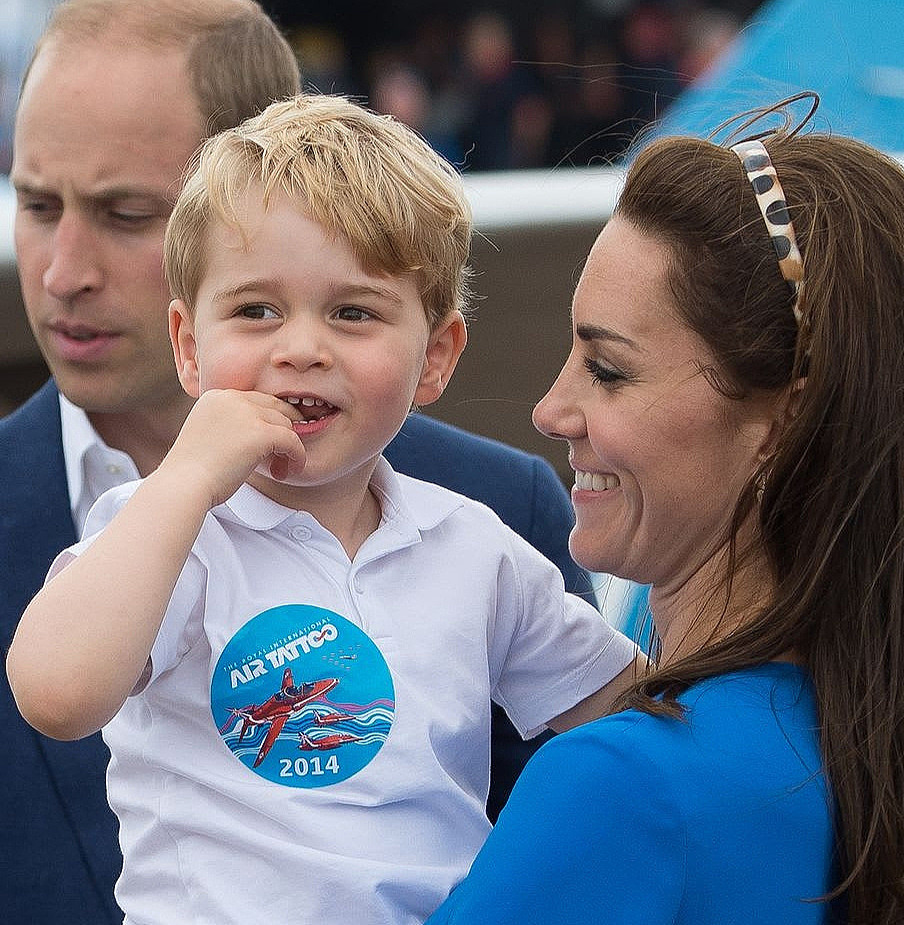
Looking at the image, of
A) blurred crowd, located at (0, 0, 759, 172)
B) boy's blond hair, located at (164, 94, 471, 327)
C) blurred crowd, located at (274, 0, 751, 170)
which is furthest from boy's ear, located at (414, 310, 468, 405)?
blurred crowd, located at (274, 0, 751, 170)

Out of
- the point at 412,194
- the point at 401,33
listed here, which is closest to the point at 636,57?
the point at 401,33

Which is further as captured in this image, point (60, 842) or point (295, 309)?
point (60, 842)

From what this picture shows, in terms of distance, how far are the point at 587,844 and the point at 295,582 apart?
0.48 metres

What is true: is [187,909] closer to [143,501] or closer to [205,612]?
[205,612]

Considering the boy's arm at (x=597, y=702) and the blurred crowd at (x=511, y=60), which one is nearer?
the boy's arm at (x=597, y=702)

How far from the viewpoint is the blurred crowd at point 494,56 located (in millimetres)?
11672

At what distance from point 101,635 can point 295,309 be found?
1.35ft

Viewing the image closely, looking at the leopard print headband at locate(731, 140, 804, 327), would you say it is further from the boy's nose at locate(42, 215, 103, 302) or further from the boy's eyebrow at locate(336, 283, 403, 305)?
the boy's nose at locate(42, 215, 103, 302)

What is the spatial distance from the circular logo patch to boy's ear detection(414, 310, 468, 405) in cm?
31

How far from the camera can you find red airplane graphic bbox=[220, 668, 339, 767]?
1580 millimetres

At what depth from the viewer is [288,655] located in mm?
1606

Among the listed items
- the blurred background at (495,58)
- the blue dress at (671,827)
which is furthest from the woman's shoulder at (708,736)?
the blurred background at (495,58)

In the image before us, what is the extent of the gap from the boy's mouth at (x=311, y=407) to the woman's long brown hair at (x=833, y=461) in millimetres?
396

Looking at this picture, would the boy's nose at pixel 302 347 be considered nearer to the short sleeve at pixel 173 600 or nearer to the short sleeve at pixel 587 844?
the short sleeve at pixel 173 600
